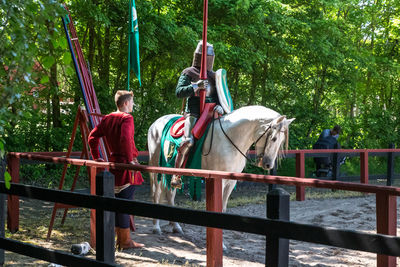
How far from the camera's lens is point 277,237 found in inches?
110

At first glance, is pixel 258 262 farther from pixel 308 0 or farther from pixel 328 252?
pixel 308 0

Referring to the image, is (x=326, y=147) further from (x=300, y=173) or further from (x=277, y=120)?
(x=277, y=120)

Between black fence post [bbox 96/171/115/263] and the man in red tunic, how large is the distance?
6.42 ft

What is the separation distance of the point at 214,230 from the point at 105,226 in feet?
4.46

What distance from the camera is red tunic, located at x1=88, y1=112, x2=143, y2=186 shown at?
5637 mm

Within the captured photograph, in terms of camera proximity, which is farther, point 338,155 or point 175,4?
point 175,4

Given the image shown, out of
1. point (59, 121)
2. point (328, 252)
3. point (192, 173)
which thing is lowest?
point (328, 252)

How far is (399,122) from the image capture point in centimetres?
1844

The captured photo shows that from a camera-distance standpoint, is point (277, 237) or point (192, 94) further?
point (192, 94)

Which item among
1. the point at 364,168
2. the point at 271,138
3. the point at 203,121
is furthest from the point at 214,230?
the point at 364,168

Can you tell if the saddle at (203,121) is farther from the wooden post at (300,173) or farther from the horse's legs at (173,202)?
the wooden post at (300,173)

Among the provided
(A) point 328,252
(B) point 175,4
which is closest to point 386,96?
(B) point 175,4

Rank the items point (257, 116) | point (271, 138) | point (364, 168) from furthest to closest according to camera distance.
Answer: point (364, 168), point (257, 116), point (271, 138)

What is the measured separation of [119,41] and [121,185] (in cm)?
781
